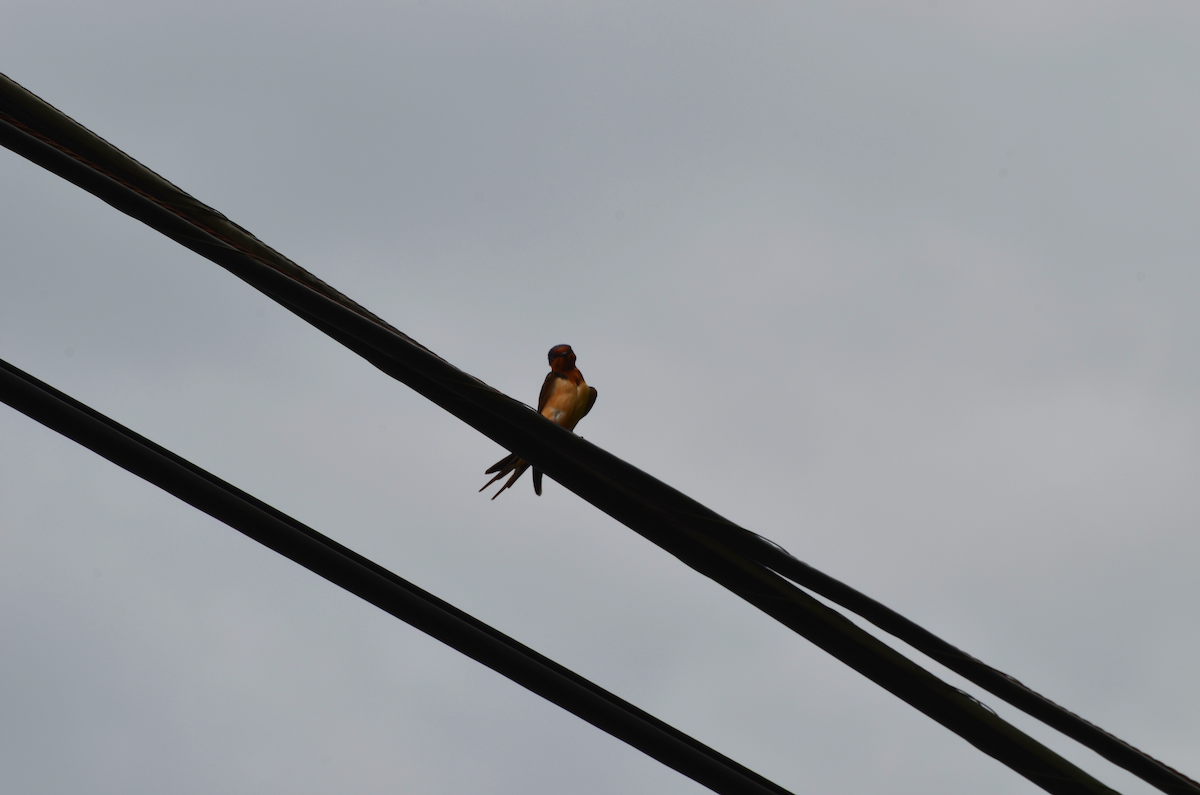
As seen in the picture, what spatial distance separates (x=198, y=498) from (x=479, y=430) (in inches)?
21.3

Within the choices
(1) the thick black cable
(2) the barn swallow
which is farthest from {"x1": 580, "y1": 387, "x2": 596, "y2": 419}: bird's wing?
(1) the thick black cable

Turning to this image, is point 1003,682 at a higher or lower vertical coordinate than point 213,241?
higher

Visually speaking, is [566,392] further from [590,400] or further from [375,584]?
[375,584]

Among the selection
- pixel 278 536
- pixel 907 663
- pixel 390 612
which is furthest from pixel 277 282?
pixel 907 663

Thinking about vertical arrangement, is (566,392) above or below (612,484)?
above

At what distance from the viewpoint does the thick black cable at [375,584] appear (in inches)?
73.7

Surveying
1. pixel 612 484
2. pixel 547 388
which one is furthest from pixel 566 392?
pixel 612 484

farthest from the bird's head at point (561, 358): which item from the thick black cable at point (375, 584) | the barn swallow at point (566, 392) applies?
the thick black cable at point (375, 584)

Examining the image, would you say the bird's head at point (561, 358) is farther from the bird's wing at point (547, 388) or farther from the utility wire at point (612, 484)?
the utility wire at point (612, 484)

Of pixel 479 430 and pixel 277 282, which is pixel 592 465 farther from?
pixel 277 282

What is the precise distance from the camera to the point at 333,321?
1859 millimetres

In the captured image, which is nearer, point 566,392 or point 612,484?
point 612,484

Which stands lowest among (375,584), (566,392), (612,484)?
(375,584)

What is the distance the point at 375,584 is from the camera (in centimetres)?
194
